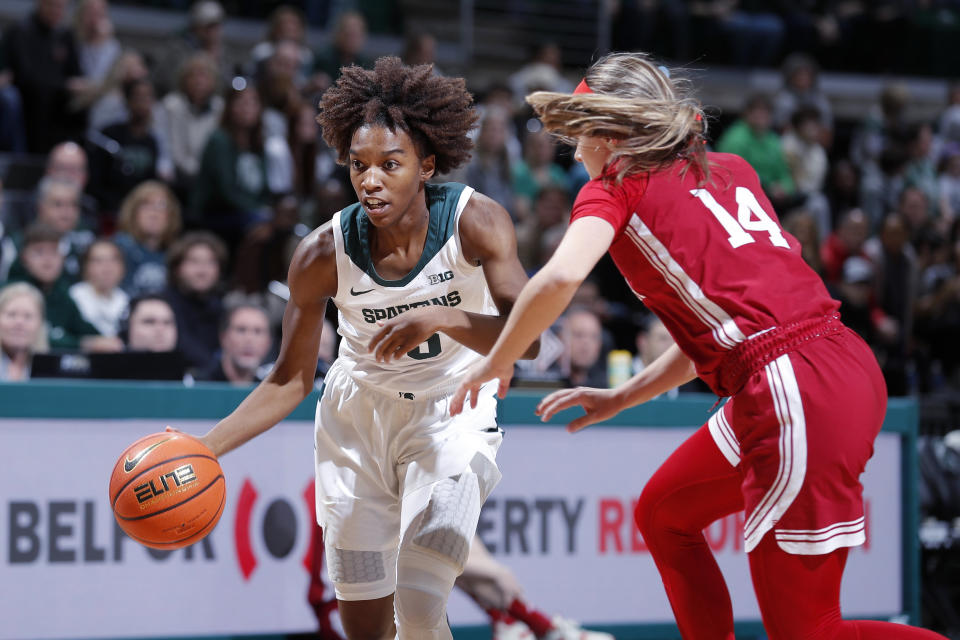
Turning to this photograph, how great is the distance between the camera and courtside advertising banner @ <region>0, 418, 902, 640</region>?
4.89 m

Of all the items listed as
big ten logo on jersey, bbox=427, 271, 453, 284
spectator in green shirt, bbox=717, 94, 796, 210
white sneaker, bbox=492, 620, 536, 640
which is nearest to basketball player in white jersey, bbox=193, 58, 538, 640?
big ten logo on jersey, bbox=427, 271, 453, 284

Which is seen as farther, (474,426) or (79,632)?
(79,632)

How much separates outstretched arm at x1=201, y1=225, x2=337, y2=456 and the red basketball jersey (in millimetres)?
986

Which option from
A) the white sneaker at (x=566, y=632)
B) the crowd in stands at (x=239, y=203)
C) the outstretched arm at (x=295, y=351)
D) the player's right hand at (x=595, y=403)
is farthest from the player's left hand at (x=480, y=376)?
the crowd in stands at (x=239, y=203)

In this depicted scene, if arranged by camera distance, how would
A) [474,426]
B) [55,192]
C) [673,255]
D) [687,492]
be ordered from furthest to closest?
[55,192]
[474,426]
[687,492]
[673,255]

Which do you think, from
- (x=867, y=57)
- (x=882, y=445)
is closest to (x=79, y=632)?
(x=882, y=445)

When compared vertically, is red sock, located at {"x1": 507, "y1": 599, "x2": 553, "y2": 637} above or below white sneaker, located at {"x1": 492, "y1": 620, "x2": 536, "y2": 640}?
above

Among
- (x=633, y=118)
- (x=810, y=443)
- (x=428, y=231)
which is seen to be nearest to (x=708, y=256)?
(x=633, y=118)

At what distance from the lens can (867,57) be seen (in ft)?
54.1

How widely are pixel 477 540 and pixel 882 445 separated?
A: 8.07 ft

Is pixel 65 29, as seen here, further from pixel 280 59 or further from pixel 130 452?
pixel 130 452

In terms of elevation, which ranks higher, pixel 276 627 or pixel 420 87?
pixel 420 87

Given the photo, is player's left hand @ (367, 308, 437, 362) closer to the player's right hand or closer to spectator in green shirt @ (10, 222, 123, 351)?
the player's right hand

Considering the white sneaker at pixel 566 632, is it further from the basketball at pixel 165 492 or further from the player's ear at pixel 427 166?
the player's ear at pixel 427 166
